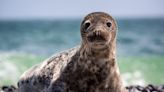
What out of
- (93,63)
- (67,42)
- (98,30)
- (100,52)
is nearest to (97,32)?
(98,30)

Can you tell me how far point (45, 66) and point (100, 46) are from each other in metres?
1.53

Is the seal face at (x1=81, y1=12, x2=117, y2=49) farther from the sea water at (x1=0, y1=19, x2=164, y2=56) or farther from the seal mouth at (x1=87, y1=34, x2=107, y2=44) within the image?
the sea water at (x1=0, y1=19, x2=164, y2=56)

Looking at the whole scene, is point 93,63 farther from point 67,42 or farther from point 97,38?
point 67,42

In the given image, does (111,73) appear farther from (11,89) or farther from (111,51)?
(11,89)

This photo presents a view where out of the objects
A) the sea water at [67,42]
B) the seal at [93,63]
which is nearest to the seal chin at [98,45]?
the seal at [93,63]

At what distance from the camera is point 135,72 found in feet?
58.6

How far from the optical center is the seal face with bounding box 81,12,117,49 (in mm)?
5320

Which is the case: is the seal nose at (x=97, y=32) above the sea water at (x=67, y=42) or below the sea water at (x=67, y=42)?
above

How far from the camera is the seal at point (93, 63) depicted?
5.41m

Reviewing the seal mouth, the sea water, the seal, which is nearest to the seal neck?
the seal

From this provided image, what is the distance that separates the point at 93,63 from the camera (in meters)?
5.67

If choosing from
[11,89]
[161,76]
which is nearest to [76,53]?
[11,89]

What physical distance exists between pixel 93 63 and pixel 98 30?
18.4 inches

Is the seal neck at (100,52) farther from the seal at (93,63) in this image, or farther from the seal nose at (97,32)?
the seal nose at (97,32)
